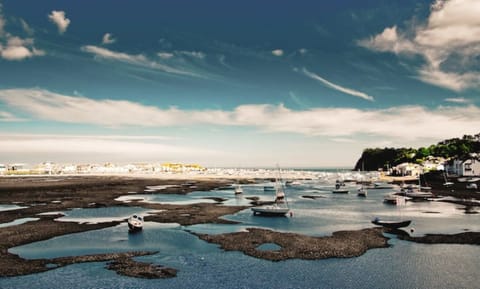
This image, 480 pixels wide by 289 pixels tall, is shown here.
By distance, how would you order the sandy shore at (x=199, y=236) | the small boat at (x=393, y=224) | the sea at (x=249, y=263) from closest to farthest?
the sea at (x=249, y=263)
the sandy shore at (x=199, y=236)
the small boat at (x=393, y=224)

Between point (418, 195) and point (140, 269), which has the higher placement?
point (418, 195)

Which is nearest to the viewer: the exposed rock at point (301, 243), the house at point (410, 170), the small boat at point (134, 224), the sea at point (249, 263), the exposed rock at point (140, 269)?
the sea at point (249, 263)

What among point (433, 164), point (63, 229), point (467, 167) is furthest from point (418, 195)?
point (433, 164)

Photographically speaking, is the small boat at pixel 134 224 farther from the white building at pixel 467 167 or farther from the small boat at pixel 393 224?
the white building at pixel 467 167

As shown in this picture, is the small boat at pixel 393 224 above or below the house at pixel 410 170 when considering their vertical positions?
below

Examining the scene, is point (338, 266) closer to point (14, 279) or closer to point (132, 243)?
point (132, 243)

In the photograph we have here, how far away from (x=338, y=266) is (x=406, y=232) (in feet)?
63.0

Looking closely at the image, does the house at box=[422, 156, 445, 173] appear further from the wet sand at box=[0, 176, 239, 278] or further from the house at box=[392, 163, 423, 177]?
the wet sand at box=[0, 176, 239, 278]

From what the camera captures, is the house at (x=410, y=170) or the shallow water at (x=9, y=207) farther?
the house at (x=410, y=170)

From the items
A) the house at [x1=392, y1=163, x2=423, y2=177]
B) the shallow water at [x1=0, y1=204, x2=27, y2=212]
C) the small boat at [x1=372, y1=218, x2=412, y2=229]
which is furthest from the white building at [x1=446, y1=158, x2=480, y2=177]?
the shallow water at [x1=0, y1=204, x2=27, y2=212]

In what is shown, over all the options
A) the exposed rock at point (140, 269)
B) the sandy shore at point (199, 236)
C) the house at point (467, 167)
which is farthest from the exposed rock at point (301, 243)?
the house at point (467, 167)

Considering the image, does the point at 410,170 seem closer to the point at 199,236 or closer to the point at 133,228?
the point at 199,236

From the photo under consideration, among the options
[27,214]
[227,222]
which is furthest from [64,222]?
[227,222]

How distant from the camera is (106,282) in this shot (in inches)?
1109
